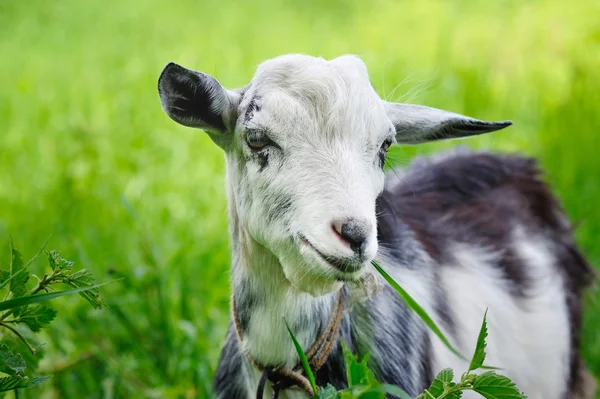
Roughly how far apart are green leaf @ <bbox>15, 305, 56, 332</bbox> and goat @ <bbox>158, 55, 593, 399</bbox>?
716 millimetres

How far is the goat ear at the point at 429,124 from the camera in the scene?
3.01 m

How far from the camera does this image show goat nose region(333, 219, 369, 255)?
2461 mm

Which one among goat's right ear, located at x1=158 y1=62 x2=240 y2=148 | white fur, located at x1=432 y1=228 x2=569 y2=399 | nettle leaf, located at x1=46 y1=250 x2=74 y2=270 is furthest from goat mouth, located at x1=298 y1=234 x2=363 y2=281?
white fur, located at x1=432 y1=228 x2=569 y2=399

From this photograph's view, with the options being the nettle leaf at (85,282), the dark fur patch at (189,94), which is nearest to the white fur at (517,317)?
the dark fur patch at (189,94)

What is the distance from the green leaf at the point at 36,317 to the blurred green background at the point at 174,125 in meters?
1.40

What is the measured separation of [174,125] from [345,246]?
4.70 metres

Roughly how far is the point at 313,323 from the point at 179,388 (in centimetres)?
134

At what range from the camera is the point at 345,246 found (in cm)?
247

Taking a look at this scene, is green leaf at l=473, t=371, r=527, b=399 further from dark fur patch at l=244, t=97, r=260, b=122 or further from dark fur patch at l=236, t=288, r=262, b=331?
dark fur patch at l=244, t=97, r=260, b=122

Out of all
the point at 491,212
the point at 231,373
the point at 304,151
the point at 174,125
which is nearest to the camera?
the point at 304,151

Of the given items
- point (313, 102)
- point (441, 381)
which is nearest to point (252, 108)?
point (313, 102)

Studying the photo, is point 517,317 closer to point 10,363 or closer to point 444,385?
point 444,385

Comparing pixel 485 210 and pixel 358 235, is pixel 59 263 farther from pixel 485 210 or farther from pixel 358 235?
pixel 485 210

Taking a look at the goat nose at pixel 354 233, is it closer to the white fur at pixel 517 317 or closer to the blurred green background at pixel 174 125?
the blurred green background at pixel 174 125
